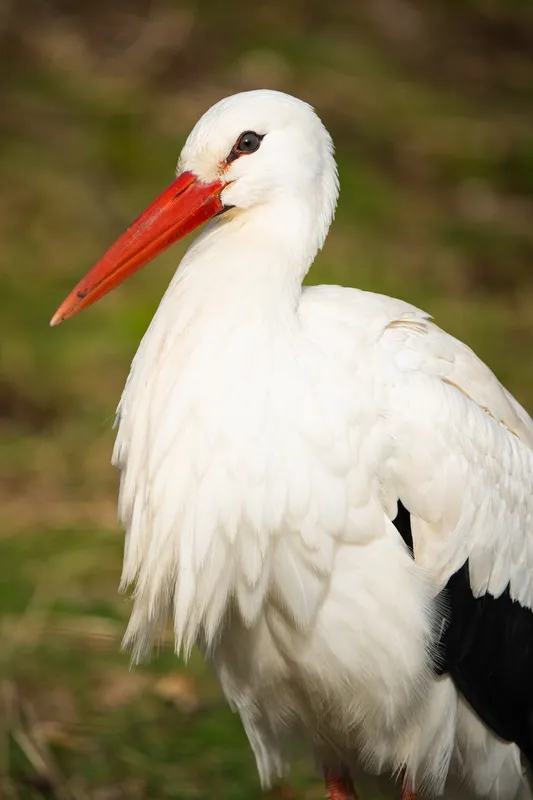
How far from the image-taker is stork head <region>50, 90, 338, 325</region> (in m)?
2.76

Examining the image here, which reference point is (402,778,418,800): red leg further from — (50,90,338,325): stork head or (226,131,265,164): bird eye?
(226,131,265,164): bird eye

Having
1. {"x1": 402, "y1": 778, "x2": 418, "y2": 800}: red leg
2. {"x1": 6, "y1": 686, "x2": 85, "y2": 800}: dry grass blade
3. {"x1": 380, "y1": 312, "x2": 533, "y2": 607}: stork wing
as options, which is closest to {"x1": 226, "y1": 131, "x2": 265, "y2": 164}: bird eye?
{"x1": 380, "y1": 312, "x2": 533, "y2": 607}: stork wing

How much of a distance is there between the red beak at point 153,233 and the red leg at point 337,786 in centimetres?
131

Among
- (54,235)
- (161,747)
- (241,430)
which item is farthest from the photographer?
(54,235)

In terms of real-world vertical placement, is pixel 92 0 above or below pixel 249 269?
above

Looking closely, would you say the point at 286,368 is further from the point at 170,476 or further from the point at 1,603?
the point at 1,603

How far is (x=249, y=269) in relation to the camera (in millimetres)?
2729

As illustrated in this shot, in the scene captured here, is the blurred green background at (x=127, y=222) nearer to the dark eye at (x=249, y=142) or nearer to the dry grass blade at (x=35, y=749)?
the dry grass blade at (x=35, y=749)

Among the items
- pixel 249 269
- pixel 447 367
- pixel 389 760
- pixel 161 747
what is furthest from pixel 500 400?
pixel 161 747

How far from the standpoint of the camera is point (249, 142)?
277 cm

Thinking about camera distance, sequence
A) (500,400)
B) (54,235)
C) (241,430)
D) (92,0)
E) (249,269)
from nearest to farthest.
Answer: (241,430) → (249,269) → (500,400) → (54,235) → (92,0)

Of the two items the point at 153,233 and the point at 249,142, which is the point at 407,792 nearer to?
the point at 153,233

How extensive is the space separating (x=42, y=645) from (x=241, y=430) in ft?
6.67

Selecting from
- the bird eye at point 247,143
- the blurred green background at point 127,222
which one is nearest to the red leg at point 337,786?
the blurred green background at point 127,222
